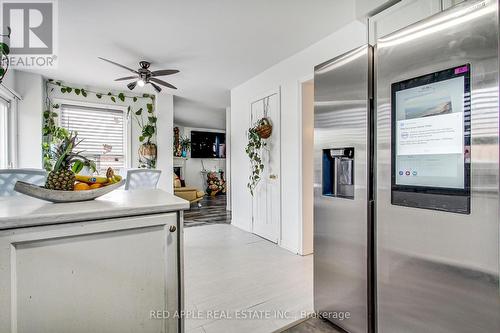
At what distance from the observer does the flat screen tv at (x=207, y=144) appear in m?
9.08

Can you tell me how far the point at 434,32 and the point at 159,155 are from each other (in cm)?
451

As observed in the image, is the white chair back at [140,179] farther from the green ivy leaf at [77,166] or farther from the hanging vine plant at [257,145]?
the green ivy leaf at [77,166]

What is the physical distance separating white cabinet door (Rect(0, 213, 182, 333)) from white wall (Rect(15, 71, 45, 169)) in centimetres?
398

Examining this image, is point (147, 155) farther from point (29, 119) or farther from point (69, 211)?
point (69, 211)

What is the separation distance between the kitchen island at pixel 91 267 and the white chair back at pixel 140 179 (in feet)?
5.99

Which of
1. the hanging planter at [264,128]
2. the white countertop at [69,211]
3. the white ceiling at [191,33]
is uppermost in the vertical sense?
the white ceiling at [191,33]

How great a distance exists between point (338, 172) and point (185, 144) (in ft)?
25.4

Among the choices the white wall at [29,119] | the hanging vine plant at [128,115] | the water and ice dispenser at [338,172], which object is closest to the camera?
the water and ice dispenser at [338,172]

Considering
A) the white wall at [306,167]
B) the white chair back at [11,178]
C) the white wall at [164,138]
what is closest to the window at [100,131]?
the white wall at [164,138]

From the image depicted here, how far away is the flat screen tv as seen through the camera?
29.8ft

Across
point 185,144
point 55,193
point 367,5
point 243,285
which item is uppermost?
point 367,5

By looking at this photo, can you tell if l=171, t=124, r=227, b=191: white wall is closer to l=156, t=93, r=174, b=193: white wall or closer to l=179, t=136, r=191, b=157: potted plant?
l=179, t=136, r=191, b=157: potted plant

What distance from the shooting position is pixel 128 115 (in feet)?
15.3

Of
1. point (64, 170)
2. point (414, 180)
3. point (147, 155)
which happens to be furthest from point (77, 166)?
point (147, 155)
